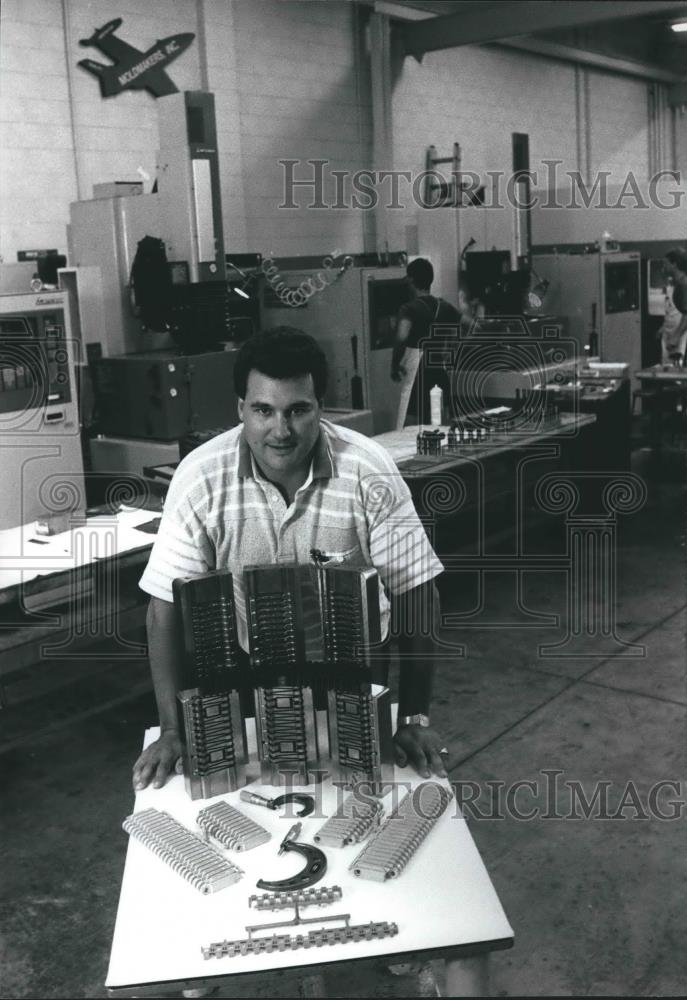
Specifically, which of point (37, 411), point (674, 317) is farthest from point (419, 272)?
point (674, 317)

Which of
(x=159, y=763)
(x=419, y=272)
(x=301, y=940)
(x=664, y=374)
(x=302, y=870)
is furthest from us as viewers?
(x=664, y=374)

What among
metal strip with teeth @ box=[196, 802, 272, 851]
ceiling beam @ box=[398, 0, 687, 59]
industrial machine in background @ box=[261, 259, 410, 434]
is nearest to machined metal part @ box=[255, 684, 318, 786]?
metal strip with teeth @ box=[196, 802, 272, 851]

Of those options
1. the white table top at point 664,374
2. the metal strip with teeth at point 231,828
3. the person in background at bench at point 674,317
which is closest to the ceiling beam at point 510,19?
the person in background at bench at point 674,317

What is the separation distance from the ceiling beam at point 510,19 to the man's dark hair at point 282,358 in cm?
612

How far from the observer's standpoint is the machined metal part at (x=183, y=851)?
1.48 m

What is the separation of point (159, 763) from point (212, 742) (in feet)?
0.53

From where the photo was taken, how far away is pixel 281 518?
1.91 metres

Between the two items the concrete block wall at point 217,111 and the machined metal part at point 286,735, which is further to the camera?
the concrete block wall at point 217,111

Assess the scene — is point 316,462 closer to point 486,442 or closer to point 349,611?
point 349,611

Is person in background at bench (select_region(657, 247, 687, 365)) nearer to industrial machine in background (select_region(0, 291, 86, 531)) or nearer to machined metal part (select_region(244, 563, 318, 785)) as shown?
industrial machine in background (select_region(0, 291, 86, 531))

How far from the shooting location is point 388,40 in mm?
7887

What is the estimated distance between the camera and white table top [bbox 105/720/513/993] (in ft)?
4.33

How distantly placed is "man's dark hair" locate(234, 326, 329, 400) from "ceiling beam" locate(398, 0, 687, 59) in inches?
241

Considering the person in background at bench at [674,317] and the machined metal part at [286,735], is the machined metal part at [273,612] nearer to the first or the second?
the machined metal part at [286,735]
